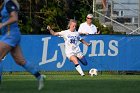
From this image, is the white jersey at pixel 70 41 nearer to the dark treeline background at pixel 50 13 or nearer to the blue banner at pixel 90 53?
the blue banner at pixel 90 53

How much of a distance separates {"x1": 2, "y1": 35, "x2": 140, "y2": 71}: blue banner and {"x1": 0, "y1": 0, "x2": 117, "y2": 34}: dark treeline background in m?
11.9

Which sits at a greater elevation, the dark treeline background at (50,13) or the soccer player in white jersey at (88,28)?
the soccer player in white jersey at (88,28)

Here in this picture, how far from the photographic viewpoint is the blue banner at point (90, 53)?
2027 cm

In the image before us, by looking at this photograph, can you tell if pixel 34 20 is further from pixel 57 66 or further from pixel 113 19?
pixel 57 66

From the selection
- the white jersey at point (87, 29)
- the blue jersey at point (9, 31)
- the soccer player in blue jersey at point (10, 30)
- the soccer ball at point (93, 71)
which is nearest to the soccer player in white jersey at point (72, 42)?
the soccer ball at point (93, 71)

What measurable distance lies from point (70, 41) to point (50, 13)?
14257 millimetres

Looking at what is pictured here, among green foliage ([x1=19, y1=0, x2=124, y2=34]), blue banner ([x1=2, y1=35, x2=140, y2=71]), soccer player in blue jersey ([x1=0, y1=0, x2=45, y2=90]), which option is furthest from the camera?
green foliage ([x1=19, y1=0, x2=124, y2=34])

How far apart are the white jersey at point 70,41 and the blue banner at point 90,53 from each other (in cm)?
106

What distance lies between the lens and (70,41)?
1922 centimetres

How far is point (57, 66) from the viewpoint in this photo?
2030cm

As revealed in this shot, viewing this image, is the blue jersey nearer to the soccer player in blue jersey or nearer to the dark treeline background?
the soccer player in blue jersey

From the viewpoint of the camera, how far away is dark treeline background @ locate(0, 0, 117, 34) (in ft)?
108

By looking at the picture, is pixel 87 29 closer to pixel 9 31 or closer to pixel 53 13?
pixel 9 31

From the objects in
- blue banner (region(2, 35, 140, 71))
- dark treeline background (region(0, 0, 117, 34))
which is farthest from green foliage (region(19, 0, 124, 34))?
blue banner (region(2, 35, 140, 71))
